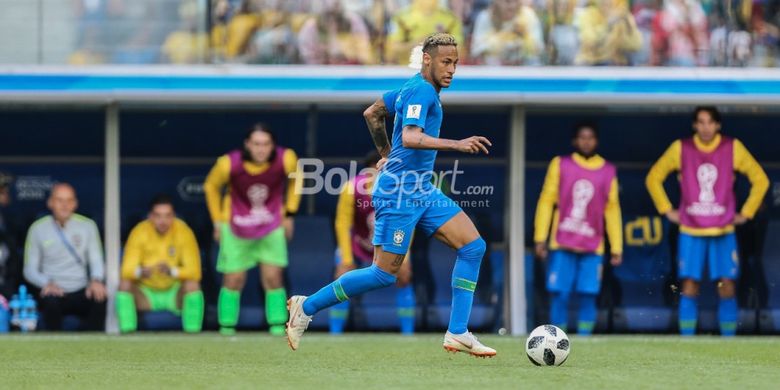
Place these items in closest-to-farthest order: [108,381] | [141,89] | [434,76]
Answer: [108,381] < [434,76] < [141,89]

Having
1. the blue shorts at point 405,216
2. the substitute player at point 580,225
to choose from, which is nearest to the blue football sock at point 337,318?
the substitute player at point 580,225

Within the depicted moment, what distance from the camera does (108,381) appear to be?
8273mm

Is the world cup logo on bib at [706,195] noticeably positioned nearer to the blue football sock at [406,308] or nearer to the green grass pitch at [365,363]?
the green grass pitch at [365,363]

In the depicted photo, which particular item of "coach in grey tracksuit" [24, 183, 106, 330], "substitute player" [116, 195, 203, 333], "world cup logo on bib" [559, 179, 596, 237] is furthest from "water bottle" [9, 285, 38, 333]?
"world cup logo on bib" [559, 179, 596, 237]

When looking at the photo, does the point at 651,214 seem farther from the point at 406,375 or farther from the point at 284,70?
the point at 406,375

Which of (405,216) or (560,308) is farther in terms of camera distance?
(560,308)

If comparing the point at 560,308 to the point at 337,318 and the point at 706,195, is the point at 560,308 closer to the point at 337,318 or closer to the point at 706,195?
the point at 706,195

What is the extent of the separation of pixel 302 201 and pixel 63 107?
2333 mm

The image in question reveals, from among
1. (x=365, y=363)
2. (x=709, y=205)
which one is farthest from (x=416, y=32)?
(x=365, y=363)

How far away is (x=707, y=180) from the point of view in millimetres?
13570

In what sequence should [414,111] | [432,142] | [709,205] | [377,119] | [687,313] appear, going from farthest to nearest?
[687,313], [709,205], [377,119], [414,111], [432,142]

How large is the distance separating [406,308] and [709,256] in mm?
2628

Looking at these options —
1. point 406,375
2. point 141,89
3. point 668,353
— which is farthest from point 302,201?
point 406,375

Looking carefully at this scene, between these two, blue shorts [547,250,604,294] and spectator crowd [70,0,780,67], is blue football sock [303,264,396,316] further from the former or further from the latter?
spectator crowd [70,0,780,67]
